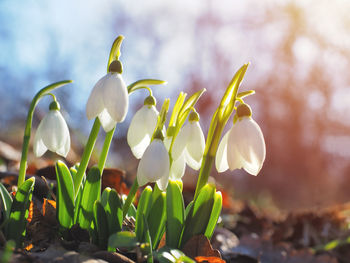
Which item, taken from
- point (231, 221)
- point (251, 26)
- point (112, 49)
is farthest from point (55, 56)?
point (112, 49)

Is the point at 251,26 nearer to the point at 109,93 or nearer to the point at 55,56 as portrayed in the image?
the point at 55,56

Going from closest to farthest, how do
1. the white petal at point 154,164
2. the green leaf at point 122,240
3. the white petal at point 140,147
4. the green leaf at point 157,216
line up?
the green leaf at point 122,240 → the white petal at point 154,164 → the green leaf at point 157,216 → the white petal at point 140,147

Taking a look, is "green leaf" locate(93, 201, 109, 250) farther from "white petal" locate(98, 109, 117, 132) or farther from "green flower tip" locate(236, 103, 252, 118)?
"green flower tip" locate(236, 103, 252, 118)

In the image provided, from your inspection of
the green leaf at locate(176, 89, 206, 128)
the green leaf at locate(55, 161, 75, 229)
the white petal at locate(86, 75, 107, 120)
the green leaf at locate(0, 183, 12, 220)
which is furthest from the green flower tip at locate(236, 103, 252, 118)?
the green leaf at locate(0, 183, 12, 220)

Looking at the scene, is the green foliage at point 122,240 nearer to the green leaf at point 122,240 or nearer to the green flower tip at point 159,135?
the green leaf at point 122,240

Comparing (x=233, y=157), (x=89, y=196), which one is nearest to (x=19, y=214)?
(x=89, y=196)

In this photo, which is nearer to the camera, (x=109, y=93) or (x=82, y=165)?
(x=109, y=93)

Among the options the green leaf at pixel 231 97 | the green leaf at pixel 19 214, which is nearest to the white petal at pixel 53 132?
the green leaf at pixel 19 214
